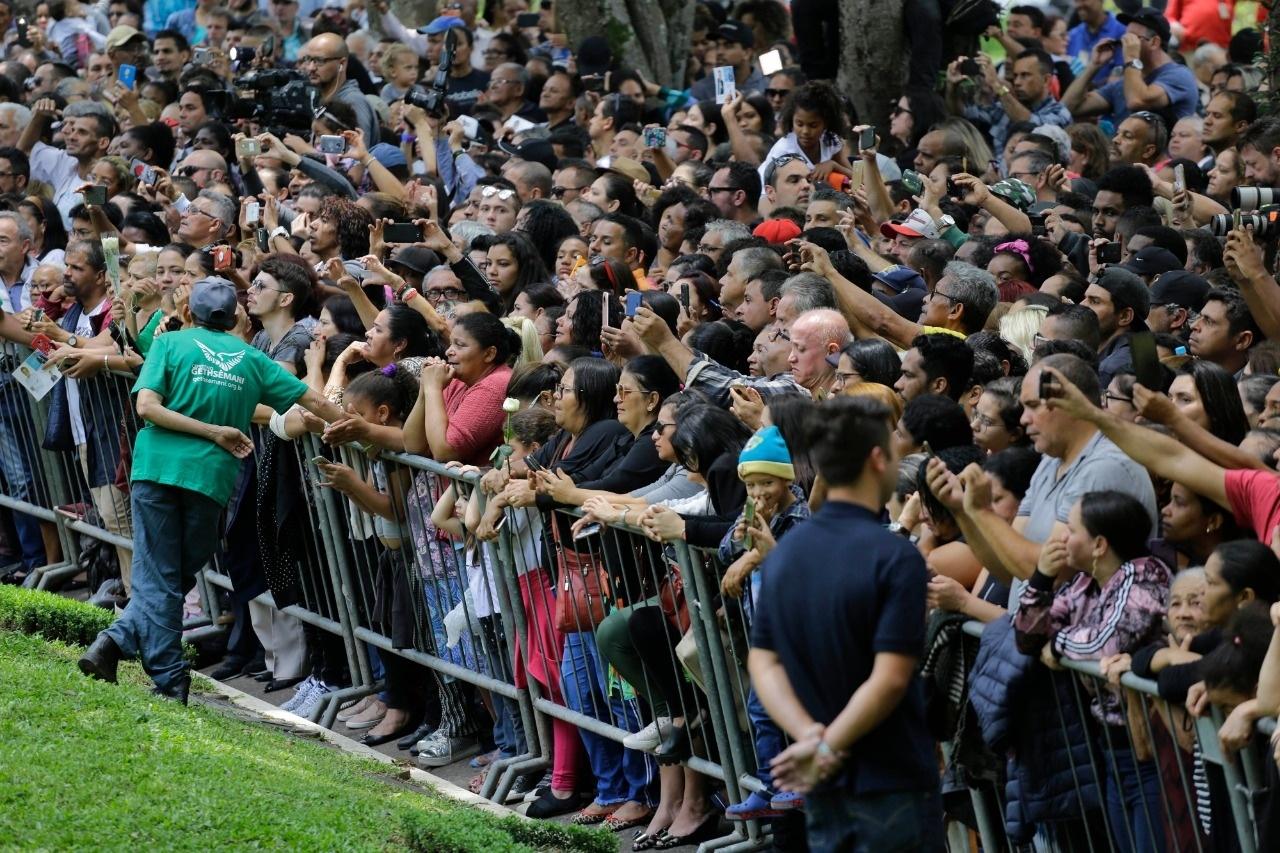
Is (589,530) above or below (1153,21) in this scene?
below

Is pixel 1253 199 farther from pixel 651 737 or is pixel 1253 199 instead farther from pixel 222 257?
pixel 222 257

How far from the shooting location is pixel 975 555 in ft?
22.4

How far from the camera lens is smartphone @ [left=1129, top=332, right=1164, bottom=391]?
6.57 meters

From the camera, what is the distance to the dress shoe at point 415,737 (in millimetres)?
10164

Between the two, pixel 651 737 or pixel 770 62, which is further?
pixel 770 62

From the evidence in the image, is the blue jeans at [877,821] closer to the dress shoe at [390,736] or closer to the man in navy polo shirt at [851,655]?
the man in navy polo shirt at [851,655]

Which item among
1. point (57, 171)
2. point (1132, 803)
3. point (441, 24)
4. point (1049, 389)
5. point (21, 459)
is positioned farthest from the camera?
point (441, 24)

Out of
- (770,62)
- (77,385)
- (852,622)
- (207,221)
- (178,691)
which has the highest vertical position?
(770,62)

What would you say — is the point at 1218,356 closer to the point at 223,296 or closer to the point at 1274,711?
the point at 1274,711

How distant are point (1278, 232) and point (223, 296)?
4.99m

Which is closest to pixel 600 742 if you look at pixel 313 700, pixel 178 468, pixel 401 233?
pixel 313 700

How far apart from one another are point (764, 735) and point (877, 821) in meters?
1.90

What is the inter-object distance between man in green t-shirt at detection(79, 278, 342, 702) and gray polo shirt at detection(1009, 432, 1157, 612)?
4.22 m

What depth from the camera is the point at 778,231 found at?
457 inches
